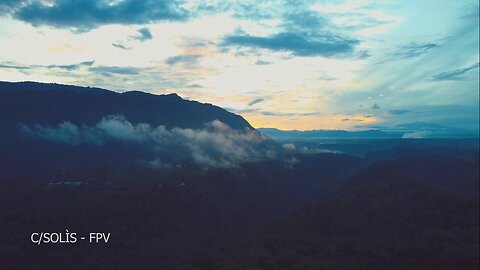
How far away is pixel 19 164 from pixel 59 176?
121 ft

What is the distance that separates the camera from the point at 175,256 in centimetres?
9275

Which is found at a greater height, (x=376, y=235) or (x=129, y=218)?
(x=129, y=218)

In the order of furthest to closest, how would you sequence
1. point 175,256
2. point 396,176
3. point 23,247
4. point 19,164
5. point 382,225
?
point 19,164 < point 396,176 < point 382,225 < point 175,256 < point 23,247

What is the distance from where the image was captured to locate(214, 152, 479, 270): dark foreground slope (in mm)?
71500

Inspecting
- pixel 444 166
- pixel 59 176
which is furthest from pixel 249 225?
pixel 444 166

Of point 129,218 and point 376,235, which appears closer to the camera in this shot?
point 376,235

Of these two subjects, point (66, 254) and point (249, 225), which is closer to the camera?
point (66, 254)

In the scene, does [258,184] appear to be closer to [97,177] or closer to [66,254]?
[97,177]

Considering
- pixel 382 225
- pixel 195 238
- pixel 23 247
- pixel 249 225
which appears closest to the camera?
pixel 23 247

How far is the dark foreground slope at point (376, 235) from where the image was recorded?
7150cm

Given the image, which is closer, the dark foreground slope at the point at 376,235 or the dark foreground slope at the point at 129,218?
the dark foreground slope at the point at 376,235

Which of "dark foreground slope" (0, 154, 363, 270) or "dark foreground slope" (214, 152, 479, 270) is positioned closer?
"dark foreground slope" (214, 152, 479, 270)

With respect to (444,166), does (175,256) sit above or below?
below

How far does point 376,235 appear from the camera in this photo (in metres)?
93.8
